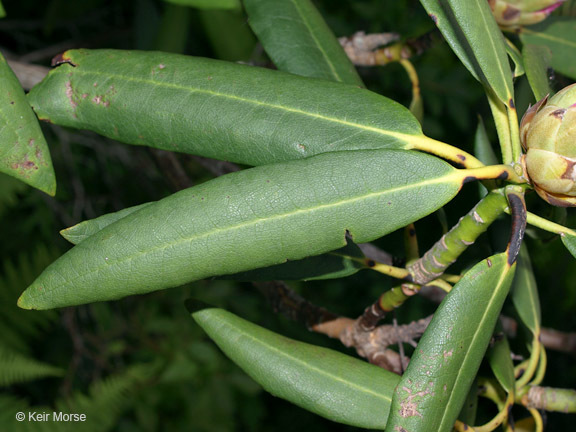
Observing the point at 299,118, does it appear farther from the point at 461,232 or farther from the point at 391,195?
the point at 461,232

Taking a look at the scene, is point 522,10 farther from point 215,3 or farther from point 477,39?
point 215,3

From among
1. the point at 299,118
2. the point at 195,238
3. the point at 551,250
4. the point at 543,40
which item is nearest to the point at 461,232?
the point at 299,118

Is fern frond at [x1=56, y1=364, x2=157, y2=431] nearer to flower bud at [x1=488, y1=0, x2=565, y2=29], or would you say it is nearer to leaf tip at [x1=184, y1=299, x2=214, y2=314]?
leaf tip at [x1=184, y1=299, x2=214, y2=314]

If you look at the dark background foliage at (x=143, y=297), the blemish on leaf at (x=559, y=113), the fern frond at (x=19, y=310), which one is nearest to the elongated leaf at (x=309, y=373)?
the blemish on leaf at (x=559, y=113)

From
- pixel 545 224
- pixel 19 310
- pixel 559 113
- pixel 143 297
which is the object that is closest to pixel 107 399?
pixel 143 297

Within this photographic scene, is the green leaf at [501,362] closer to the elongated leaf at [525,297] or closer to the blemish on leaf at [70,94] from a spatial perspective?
the elongated leaf at [525,297]
